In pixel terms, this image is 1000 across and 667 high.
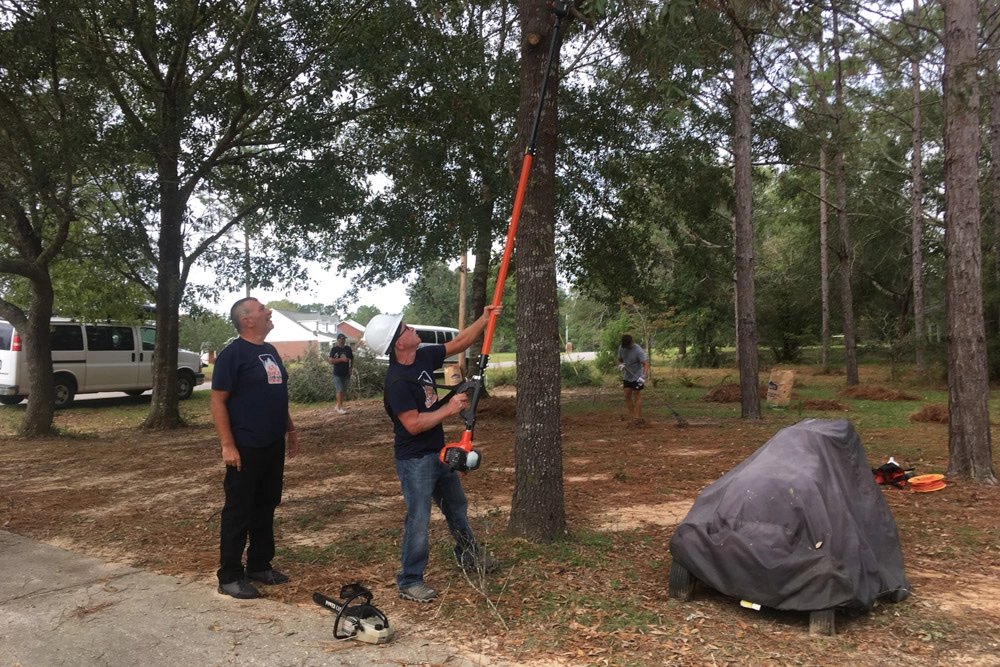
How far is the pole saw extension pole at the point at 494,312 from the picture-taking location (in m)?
4.16

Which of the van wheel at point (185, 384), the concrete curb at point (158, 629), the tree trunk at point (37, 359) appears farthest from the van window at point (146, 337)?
the concrete curb at point (158, 629)

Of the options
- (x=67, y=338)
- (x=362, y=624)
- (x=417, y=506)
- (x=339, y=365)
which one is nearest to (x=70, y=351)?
(x=67, y=338)

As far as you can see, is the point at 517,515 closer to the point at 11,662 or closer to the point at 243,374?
the point at 243,374

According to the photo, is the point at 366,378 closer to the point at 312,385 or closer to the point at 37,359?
the point at 312,385

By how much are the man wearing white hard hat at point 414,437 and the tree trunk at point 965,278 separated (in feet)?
19.6


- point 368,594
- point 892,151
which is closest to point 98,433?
point 368,594

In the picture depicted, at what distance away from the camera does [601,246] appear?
570 inches

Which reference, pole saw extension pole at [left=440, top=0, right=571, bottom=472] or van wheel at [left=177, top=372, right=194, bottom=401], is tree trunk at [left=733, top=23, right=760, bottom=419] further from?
van wheel at [left=177, top=372, right=194, bottom=401]

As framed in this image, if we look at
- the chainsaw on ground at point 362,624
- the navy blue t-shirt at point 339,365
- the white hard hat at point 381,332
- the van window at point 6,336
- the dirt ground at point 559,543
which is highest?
the van window at point 6,336

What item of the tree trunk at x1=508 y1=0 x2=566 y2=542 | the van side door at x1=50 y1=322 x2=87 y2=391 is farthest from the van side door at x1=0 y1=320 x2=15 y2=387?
the tree trunk at x1=508 y1=0 x2=566 y2=542

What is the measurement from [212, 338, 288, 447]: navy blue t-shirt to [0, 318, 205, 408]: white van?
13.8m

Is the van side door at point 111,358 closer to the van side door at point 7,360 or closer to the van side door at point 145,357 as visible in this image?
the van side door at point 145,357

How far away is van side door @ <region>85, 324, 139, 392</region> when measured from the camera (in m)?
17.8

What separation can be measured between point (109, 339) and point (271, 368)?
1574cm
